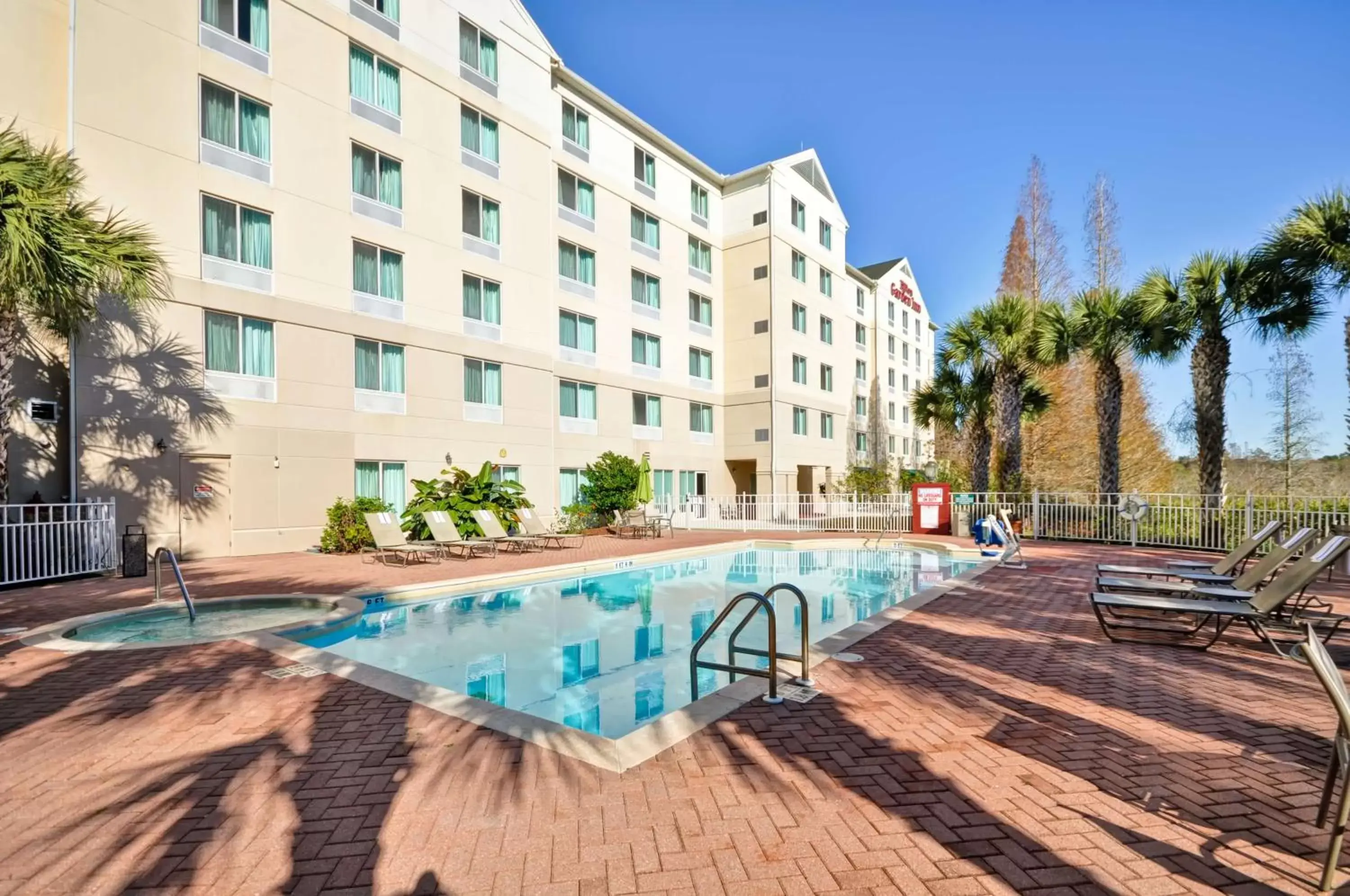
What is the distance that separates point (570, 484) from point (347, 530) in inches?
333

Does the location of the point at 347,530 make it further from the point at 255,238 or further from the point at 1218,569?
the point at 1218,569

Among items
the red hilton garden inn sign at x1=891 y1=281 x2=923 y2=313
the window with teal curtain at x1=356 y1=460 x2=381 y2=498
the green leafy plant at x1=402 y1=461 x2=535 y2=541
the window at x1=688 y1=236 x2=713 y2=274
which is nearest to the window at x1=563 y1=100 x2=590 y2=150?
the window at x1=688 y1=236 x2=713 y2=274

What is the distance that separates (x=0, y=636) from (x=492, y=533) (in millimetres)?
9160

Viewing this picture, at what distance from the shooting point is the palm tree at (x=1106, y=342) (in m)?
16.8

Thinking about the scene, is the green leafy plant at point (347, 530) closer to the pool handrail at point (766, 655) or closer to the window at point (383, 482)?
the window at point (383, 482)

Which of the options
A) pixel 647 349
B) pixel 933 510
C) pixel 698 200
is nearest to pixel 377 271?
pixel 647 349

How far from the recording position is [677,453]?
27.0 metres

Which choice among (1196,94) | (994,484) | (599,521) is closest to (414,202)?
(599,521)

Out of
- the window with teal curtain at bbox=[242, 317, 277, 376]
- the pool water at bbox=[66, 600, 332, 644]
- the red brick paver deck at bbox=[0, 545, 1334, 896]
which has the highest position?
the window with teal curtain at bbox=[242, 317, 277, 376]

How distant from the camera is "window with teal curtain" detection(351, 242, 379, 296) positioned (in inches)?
655

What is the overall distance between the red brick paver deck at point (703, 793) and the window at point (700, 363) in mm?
23715

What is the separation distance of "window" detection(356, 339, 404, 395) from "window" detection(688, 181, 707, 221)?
1614 centimetres

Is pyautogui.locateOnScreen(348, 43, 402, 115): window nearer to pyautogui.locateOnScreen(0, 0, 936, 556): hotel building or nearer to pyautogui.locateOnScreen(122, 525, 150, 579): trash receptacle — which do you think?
pyautogui.locateOnScreen(0, 0, 936, 556): hotel building

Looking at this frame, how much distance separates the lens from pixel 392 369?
17.3 m
